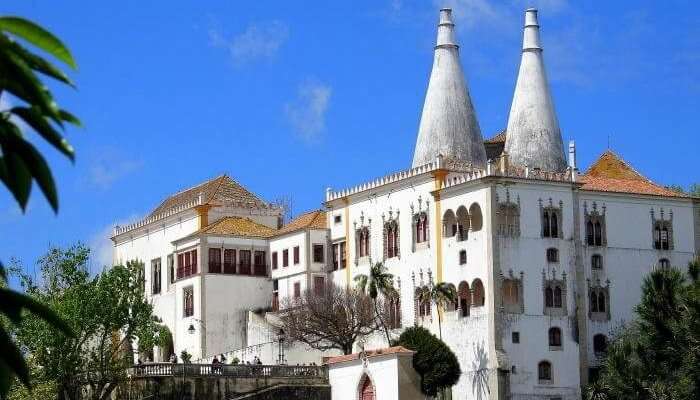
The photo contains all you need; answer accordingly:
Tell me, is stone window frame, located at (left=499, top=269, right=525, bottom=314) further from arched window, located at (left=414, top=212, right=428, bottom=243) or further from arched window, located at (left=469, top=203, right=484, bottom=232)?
arched window, located at (left=414, top=212, right=428, bottom=243)

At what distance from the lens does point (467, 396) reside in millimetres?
60750

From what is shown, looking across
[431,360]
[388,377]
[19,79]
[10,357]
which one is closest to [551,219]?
[431,360]

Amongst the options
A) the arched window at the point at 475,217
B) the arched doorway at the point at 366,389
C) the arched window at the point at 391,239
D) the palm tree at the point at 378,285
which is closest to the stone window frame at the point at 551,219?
the arched window at the point at 475,217

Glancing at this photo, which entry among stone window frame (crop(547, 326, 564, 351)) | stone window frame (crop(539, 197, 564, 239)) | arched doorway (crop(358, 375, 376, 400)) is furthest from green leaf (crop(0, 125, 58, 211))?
stone window frame (crop(539, 197, 564, 239))

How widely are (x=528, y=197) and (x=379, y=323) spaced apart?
9132 mm

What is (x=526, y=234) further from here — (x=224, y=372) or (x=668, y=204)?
(x=224, y=372)

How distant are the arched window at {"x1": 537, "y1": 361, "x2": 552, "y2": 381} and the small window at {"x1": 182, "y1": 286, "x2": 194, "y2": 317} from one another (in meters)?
19.8

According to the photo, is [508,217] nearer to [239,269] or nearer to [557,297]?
[557,297]

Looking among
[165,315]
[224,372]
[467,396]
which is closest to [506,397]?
[467,396]

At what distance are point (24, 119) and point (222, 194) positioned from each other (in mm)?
74982

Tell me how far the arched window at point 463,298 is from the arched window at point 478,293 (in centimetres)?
52

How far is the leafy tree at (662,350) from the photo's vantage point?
5425 centimetres

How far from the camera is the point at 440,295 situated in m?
61.9

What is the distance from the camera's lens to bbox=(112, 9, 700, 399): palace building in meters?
61.6
